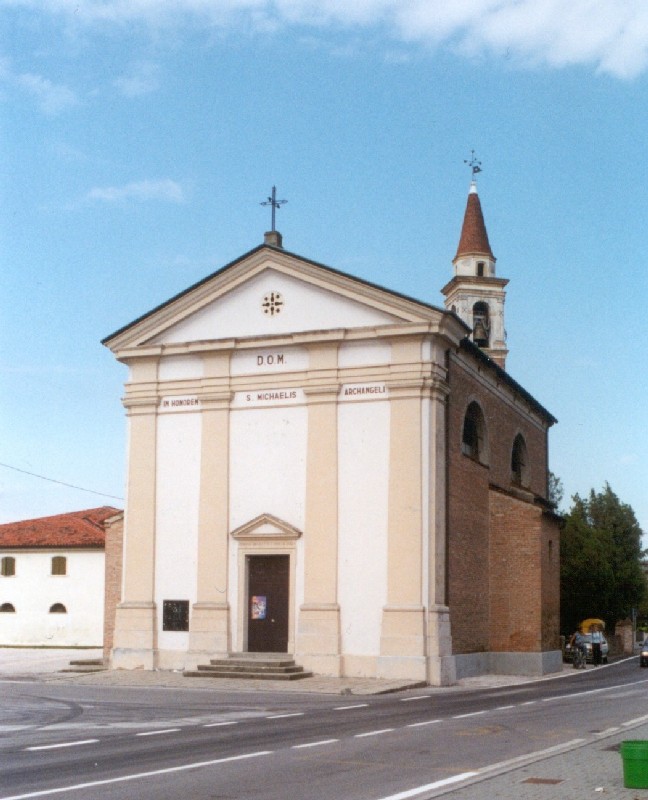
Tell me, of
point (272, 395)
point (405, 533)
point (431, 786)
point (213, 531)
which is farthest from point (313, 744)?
point (272, 395)

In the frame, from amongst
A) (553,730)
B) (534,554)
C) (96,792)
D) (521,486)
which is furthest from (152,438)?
(96,792)

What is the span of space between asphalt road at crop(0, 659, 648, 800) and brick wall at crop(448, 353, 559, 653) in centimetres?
584

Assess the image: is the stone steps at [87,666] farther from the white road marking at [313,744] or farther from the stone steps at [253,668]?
the white road marking at [313,744]

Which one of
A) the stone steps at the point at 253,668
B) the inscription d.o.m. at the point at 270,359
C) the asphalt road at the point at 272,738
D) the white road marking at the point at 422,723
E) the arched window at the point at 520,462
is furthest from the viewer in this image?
the arched window at the point at 520,462

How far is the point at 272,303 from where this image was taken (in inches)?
1207

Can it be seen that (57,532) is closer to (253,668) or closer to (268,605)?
(268,605)

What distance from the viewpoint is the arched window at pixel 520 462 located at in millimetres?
39500

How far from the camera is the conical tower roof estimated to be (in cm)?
4728

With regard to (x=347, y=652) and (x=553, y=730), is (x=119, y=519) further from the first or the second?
(x=553, y=730)

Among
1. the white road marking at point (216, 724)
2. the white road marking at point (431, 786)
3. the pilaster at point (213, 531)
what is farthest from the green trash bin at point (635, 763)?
the pilaster at point (213, 531)

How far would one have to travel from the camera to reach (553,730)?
1575 cm

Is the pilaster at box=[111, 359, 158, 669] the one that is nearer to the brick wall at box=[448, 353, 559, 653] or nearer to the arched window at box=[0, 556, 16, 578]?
the brick wall at box=[448, 353, 559, 653]

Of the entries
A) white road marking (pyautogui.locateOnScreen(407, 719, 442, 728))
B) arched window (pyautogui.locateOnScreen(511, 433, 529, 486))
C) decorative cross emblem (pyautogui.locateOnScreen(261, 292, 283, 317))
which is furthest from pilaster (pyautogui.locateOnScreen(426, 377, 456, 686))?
arched window (pyautogui.locateOnScreen(511, 433, 529, 486))

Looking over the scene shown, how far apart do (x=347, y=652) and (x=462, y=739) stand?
44.5ft
